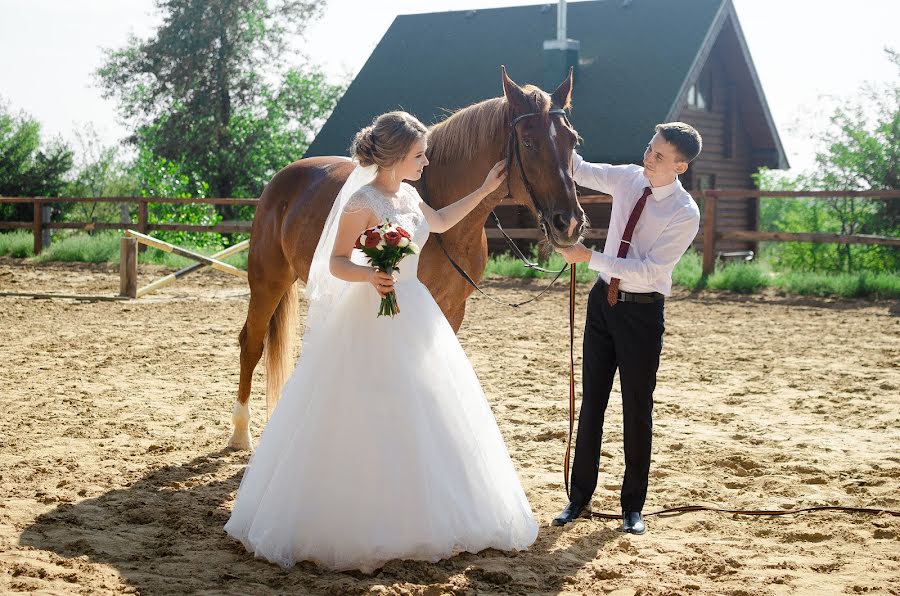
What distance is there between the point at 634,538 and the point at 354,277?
1.65 metres

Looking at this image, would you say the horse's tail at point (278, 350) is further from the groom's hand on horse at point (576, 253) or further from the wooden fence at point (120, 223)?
the wooden fence at point (120, 223)

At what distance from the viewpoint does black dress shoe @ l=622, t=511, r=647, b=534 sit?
13.0 feet

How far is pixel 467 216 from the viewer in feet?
15.0

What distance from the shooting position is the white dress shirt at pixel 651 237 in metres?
3.82

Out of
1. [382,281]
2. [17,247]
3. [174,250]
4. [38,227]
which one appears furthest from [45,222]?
[382,281]

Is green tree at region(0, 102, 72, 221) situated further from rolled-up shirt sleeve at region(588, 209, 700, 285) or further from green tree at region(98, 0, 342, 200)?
rolled-up shirt sleeve at region(588, 209, 700, 285)

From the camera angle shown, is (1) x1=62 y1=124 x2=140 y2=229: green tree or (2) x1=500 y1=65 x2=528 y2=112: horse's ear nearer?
(2) x1=500 y1=65 x2=528 y2=112: horse's ear

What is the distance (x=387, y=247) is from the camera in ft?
11.1

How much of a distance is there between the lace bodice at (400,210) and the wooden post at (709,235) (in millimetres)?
10668

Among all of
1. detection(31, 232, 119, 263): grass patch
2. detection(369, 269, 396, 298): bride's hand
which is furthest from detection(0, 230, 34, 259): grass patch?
detection(369, 269, 396, 298): bride's hand

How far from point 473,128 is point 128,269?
28.4 feet

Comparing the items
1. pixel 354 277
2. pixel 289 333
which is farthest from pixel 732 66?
pixel 354 277

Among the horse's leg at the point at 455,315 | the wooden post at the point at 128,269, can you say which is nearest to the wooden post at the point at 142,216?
the wooden post at the point at 128,269

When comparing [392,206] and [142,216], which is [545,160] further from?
[142,216]
